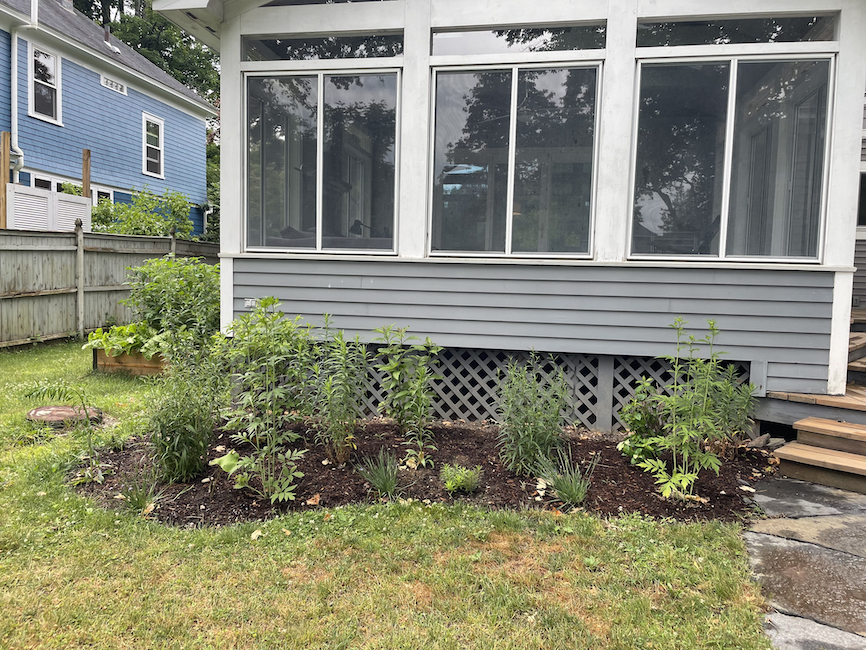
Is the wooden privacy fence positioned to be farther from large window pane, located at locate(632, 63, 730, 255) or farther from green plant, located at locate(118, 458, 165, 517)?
large window pane, located at locate(632, 63, 730, 255)

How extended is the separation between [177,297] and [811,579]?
625 centimetres

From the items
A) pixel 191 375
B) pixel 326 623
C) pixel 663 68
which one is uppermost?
pixel 663 68

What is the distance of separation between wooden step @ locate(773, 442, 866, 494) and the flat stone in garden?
5153 millimetres

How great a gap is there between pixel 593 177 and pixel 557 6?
1.37 m

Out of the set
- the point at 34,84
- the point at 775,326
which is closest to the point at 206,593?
the point at 775,326

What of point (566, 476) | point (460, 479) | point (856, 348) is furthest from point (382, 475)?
point (856, 348)

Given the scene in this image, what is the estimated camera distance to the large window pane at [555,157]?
4652mm

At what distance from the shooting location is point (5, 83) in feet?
35.5

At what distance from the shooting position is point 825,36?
442 cm

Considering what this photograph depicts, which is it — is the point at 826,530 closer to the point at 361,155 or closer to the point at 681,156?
the point at 681,156

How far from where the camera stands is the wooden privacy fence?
24.0ft

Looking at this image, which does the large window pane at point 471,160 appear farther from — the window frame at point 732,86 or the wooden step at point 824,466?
the wooden step at point 824,466

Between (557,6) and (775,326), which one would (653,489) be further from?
(557,6)

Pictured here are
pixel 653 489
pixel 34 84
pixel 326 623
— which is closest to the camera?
pixel 326 623
